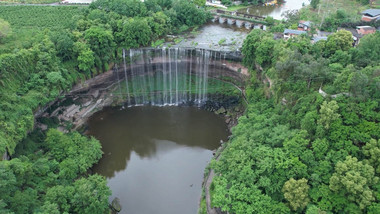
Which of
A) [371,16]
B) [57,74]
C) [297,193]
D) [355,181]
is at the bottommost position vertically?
[297,193]

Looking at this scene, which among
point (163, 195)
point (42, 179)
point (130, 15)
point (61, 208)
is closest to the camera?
point (61, 208)

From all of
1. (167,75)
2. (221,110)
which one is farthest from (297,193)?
(167,75)

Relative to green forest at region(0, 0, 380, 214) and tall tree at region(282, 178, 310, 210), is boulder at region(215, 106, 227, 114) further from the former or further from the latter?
tall tree at region(282, 178, 310, 210)

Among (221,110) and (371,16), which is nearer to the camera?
(221,110)

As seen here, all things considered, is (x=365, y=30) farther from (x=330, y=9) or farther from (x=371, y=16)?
(x=330, y=9)

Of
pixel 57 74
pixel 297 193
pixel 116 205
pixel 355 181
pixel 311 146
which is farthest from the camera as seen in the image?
pixel 57 74

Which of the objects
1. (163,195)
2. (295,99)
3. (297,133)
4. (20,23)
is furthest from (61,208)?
(20,23)

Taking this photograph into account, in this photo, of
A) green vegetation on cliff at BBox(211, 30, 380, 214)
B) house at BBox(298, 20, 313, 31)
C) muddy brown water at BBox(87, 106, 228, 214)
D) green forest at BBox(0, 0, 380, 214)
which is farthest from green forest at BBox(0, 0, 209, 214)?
house at BBox(298, 20, 313, 31)

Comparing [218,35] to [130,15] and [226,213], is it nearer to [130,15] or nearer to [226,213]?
[130,15]
